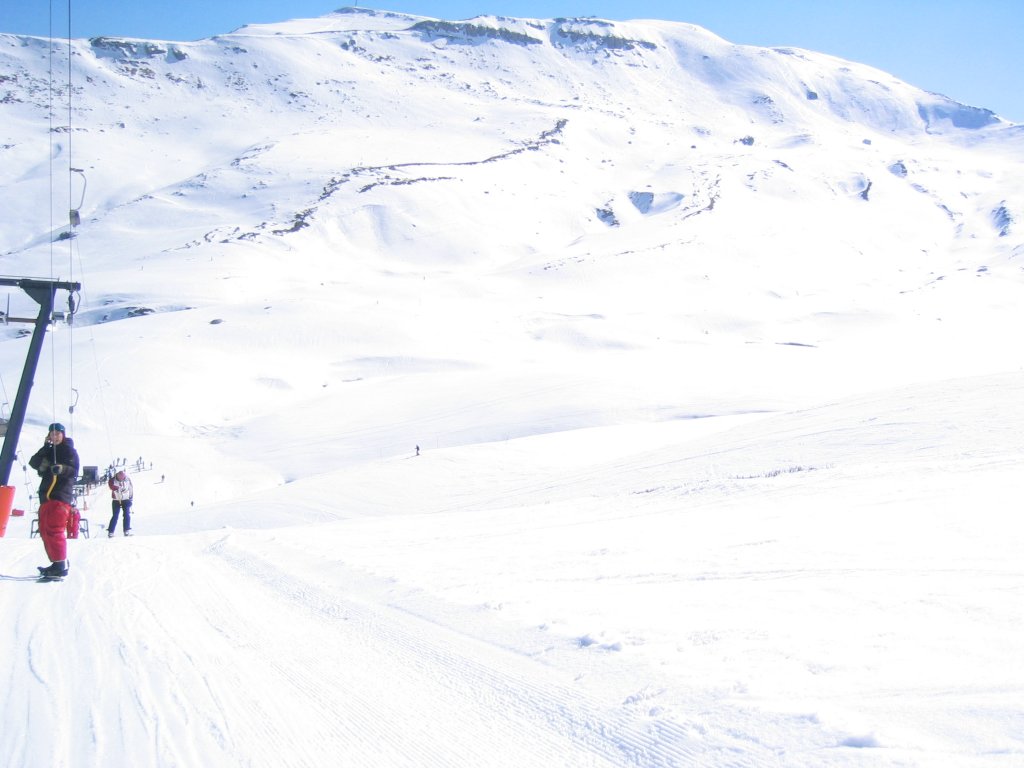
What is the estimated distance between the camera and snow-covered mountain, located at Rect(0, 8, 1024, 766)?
13.1 feet

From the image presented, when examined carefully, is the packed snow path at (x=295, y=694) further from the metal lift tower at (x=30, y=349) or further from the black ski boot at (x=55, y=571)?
the metal lift tower at (x=30, y=349)

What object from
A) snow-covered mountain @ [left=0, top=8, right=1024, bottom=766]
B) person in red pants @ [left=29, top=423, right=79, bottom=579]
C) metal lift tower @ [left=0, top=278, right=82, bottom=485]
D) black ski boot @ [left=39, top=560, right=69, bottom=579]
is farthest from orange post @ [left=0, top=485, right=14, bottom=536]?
black ski boot @ [left=39, top=560, right=69, bottom=579]

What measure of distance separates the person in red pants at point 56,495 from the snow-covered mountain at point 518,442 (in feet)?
1.19

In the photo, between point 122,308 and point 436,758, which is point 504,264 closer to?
point 122,308

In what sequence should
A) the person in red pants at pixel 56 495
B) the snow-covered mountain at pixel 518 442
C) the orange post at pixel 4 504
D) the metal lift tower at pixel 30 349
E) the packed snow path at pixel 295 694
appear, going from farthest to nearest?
the metal lift tower at pixel 30 349 → the orange post at pixel 4 504 → the person in red pants at pixel 56 495 → the snow-covered mountain at pixel 518 442 → the packed snow path at pixel 295 694

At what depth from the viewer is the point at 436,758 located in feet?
11.7

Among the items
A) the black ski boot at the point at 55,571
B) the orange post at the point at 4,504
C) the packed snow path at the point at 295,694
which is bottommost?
the packed snow path at the point at 295,694

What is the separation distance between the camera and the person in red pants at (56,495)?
731cm

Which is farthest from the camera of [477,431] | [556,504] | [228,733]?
[477,431]

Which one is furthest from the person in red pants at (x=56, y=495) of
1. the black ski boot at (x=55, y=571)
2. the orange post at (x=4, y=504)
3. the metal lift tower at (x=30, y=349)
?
the metal lift tower at (x=30, y=349)

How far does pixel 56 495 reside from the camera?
7539 mm

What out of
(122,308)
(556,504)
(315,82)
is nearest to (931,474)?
(556,504)

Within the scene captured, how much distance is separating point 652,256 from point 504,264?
17.8m

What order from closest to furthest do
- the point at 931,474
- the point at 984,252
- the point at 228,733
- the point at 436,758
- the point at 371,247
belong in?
the point at 436,758 < the point at 228,733 < the point at 931,474 < the point at 371,247 < the point at 984,252
